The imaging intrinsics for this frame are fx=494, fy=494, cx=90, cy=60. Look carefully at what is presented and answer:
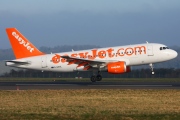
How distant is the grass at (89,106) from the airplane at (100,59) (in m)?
14.3

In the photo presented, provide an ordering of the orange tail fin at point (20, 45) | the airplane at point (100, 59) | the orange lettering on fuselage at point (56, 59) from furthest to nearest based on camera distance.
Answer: the orange tail fin at point (20, 45) < the orange lettering on fuselage at point (56, 59) < the airplane at point (100, 59)

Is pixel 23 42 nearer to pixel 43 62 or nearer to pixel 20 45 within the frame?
pixel 20 45

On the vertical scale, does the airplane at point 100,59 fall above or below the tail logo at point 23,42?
below

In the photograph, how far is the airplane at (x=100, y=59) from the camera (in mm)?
47469

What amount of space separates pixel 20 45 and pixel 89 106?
92.7 feet

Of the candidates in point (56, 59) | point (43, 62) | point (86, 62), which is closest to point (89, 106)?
point (86, 62)

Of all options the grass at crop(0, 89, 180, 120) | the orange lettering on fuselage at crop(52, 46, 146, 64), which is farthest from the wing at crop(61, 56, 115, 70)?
the grass at crop(0, 89, 180, 120)

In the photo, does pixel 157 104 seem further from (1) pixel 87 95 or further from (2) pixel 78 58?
(2) pixel 78 58

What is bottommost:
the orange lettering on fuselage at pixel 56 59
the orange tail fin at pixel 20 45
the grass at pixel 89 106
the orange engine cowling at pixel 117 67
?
the grass at pixel 89 106

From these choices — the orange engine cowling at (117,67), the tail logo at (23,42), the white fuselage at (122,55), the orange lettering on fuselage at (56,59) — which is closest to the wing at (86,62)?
the white fuselage at (122,55)

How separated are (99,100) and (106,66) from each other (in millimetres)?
19554

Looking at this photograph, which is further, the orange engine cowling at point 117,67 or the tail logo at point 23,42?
the tail logo at point 23,42

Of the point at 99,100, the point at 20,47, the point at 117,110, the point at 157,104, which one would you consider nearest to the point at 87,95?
the point at 99,100

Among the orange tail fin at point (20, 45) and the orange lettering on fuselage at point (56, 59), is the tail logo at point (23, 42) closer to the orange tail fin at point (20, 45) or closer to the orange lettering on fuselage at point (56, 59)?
the orange tail fin at point (20, 45)
